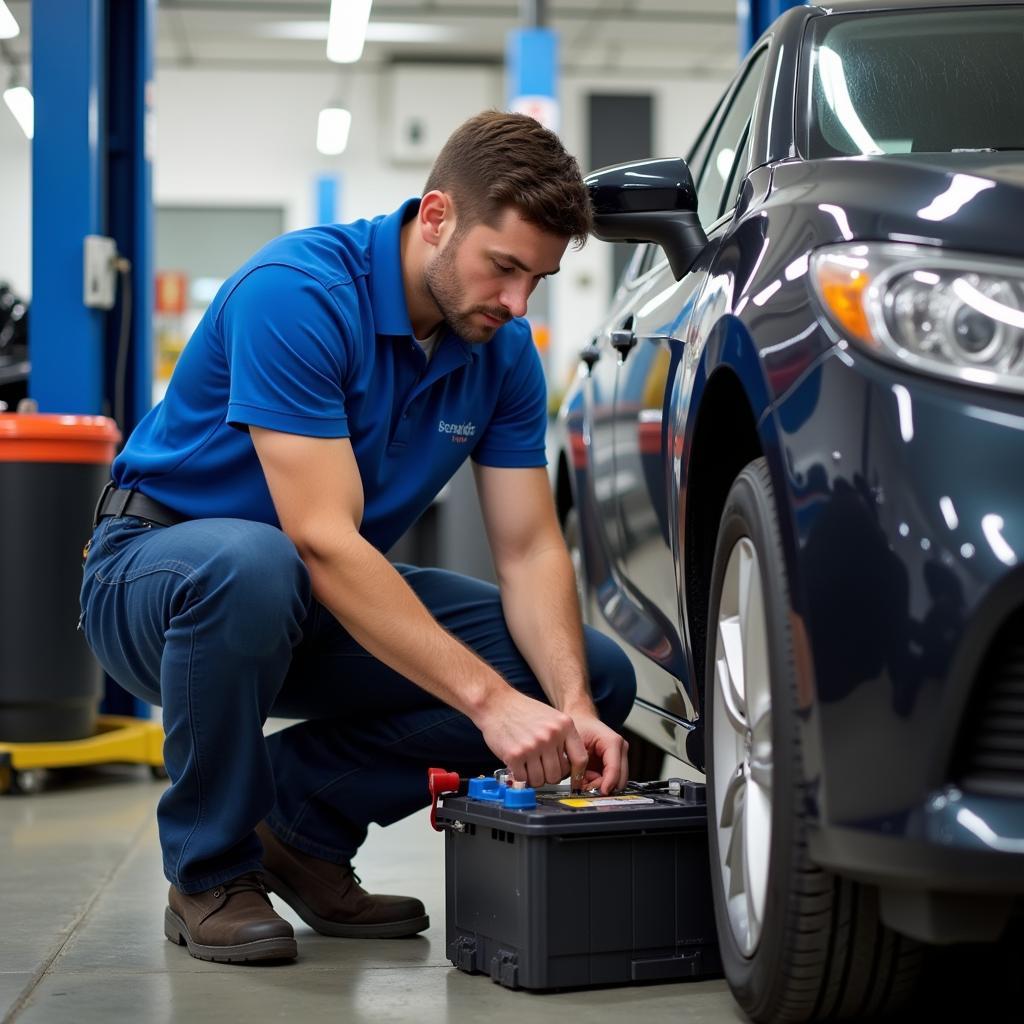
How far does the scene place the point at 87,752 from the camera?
401cm

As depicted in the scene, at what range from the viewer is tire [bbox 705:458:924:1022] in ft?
4.90

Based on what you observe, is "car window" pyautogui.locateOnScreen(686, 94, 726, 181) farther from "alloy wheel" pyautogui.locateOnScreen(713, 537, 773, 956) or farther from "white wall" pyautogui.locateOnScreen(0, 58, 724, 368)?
"white wall" pyautogui.locateOnScreen(0, 58, 724, 368)

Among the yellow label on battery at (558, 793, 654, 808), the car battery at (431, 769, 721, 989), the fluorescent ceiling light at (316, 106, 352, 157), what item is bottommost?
the car battery at (431, 769, 721, 989)

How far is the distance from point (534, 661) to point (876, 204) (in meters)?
1.07

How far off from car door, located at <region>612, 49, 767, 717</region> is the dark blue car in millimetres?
80

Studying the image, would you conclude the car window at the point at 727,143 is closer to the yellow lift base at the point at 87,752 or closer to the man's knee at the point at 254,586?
the man's knee at the point at 254,586

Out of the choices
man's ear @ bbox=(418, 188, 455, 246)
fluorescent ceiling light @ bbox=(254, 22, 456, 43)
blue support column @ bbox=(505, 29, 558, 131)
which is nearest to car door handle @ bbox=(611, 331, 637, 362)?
man's ear @ bbox=(418, 188, 455, 246)

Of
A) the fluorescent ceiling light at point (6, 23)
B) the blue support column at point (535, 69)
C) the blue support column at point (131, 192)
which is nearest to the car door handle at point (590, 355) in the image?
the blue support column at point (131, 192)

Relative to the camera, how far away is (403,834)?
3166mm

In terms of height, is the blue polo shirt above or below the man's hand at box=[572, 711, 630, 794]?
above

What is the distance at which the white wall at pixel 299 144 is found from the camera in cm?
1623

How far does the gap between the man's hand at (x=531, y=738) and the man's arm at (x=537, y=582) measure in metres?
0.17

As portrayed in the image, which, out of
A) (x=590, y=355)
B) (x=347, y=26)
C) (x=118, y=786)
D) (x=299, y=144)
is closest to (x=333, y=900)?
(x=590, y=355)

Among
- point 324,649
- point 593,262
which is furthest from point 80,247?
point 593,262
